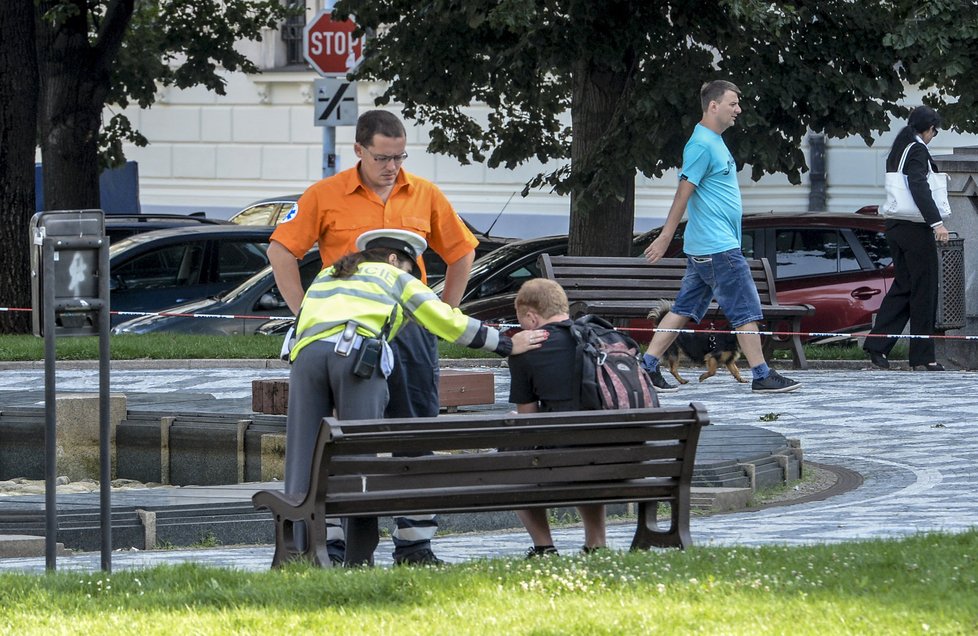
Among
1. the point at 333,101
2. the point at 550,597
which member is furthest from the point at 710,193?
the point at 333,101

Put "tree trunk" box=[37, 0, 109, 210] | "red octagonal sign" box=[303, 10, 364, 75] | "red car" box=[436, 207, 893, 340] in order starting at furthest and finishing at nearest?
1. "tree trunk" box=[37, 0, 109, 210]
2. "red octagonal sign" box=[303, 10, 364, 75]
3. "red car" box=[436, 207, 893, 340]

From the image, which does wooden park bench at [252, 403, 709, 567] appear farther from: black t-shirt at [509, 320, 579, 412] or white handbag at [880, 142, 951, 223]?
white handbag at [880, 142, 951, 223]

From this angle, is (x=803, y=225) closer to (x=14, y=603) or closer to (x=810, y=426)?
(x=810, y=426)

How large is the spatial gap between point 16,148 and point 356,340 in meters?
13.3

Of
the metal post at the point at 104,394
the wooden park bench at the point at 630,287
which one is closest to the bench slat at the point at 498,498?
the metal post at the point at 104,394

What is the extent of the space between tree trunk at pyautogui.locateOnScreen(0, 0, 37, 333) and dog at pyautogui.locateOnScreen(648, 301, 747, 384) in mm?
7476

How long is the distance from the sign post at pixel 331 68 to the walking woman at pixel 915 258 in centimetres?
611

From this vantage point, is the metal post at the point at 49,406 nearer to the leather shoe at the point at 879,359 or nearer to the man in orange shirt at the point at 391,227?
the man in orange shirt at the point at 391,227

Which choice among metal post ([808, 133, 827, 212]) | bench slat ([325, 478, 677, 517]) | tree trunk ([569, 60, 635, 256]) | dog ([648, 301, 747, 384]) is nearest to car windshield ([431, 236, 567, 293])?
tree trunk ([569, 60, 635, 256])

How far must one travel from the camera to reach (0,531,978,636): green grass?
17.6 ft

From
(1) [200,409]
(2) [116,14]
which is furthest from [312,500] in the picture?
(2) [116,14]

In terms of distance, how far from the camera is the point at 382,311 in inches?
269

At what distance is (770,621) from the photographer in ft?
17.7

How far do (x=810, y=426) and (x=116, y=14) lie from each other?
10.7 metres
